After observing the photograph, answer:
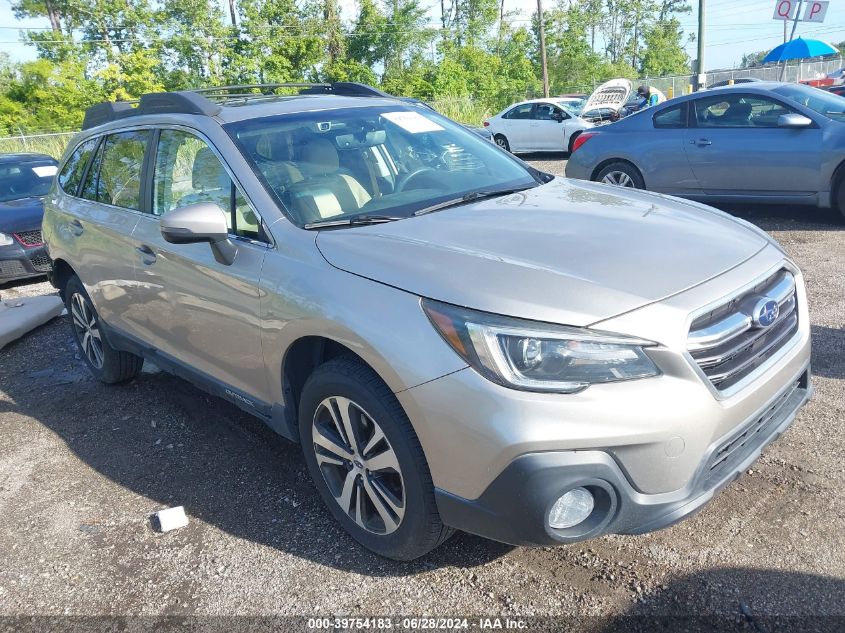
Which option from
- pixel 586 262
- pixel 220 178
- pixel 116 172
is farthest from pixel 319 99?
pixel 586 262

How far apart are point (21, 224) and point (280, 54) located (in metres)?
25.0

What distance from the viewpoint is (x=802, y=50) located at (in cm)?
2158

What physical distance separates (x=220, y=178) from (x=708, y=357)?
227 cm

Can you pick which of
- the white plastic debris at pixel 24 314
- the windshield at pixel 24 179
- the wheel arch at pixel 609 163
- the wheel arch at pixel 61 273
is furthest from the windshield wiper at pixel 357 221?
the windshield at pixel 24 179

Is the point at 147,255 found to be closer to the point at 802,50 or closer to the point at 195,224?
the point at 195,224

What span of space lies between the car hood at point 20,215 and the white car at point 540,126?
11165 millimetres

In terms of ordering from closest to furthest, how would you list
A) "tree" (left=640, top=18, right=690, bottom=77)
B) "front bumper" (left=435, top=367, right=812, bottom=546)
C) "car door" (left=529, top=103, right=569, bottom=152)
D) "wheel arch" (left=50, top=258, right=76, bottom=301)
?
"front bumper" (left=435, top=367, right=812, bottom=546) < "wheel arch" (left=50, top=258, right=76, bottom=301) < "car door" (left=529, top=103, right=569, bottom=152) < "tree" (left=640, top=18, right=690, bottom=77)

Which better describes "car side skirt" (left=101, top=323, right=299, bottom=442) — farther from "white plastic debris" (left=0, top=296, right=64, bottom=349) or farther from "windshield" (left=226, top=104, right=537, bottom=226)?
"white plastic debris" (left=0, top=296, right=64, bottom=349)

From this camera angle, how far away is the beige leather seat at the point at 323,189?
122 inches

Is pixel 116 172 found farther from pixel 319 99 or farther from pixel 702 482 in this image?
pixel 702 482

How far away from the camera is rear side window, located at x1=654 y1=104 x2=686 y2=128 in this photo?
8227 mm

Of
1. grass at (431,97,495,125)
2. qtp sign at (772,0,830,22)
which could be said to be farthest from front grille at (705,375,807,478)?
grass at (431,97,495,125)

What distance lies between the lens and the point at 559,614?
2.47 meters

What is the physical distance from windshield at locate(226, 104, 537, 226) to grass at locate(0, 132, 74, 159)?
22.1 metres
